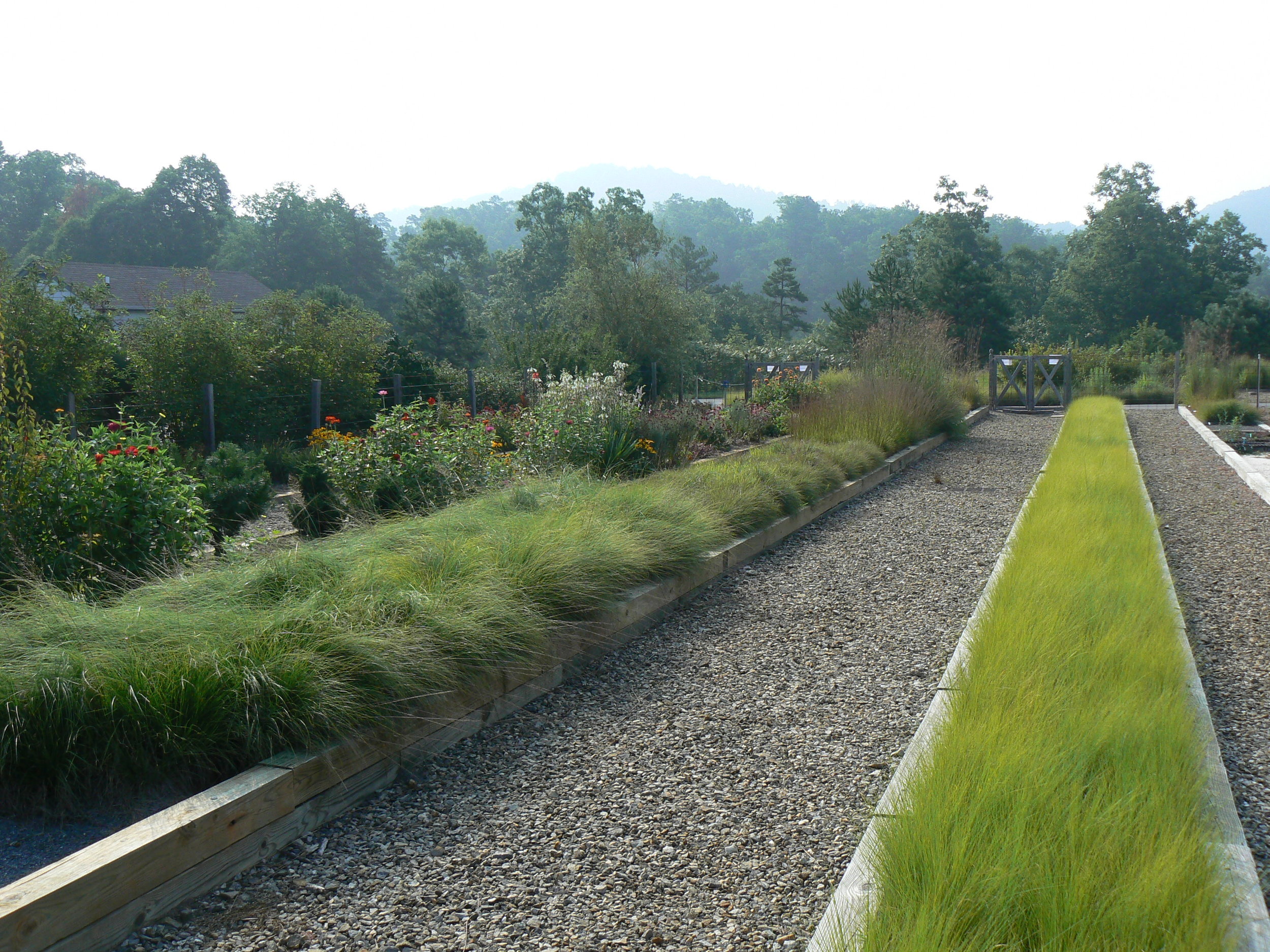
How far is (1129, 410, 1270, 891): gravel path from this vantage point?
2.77 meters

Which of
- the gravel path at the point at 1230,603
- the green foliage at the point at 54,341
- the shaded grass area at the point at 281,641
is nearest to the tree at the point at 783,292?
the gravel path at the point at 1230,603

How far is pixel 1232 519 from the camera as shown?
7.16 m

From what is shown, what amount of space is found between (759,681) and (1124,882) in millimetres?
1901

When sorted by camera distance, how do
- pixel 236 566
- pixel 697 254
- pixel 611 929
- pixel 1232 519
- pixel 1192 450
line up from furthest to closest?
1. pixel 697 254
2. pixel 1192 450
3. pixel 1232 519
4. pixel 236 566
5. pixel 611 929

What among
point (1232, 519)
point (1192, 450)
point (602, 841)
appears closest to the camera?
point (602, 841)

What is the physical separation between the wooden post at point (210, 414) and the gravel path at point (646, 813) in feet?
25.0

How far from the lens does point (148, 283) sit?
3506 centimetres

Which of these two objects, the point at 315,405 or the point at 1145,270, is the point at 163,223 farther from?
the point at 1145,270

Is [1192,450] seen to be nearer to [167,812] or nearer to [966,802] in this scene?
[966,802]

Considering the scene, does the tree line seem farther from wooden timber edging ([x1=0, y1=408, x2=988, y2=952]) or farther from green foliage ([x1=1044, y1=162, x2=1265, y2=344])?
wooden timber edging ([x1=0, y1=408, x2=988, y2=952])

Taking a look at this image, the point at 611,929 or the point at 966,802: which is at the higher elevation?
the point at 966,802

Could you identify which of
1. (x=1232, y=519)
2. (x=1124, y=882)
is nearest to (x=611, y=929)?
(x=1124, y=882)

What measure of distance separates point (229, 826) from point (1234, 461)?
12.1 meters

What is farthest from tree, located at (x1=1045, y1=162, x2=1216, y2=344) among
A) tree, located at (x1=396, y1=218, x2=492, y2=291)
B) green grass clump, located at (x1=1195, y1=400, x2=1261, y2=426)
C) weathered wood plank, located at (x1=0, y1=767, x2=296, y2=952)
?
weathered wood plank, located at (x1=0, y1=767, x2=296, y2=952)
